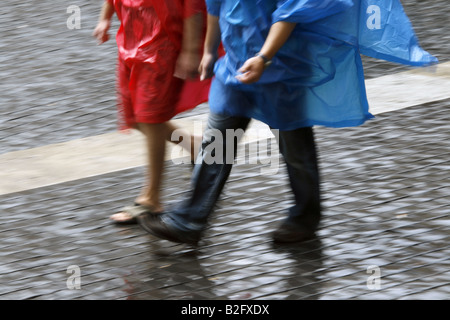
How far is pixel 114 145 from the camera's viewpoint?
6375 millimetres

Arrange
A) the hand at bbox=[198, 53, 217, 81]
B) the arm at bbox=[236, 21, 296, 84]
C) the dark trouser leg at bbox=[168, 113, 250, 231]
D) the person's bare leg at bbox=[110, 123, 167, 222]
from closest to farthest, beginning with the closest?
the arm at bbox=[236, 21, 296, 84]
the dark trouser leg at bbox=[168, 113, 250, 231]
the hand at bbox=[198, 53, 217, 81]
the person's bare leg at bbox=[110, 123, 167, 222]

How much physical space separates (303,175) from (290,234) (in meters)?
0.33

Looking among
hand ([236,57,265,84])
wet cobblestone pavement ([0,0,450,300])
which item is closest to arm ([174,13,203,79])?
hand ([236,57,265,84])

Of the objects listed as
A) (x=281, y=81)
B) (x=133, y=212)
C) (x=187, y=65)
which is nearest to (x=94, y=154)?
(x=133, y=212)

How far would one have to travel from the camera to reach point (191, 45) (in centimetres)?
471

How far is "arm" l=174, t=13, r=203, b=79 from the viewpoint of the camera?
4699 millimetres

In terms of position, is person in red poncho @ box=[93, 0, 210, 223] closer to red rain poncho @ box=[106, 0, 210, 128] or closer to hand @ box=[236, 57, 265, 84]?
red rain poncho @ box=[106, 0, 210, 128]

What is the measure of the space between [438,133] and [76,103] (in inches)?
113

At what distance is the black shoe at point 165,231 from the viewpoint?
15.0 feet

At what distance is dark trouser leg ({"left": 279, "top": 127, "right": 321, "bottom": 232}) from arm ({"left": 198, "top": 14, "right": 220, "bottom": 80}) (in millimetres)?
500

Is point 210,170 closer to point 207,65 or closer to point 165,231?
point 165,231

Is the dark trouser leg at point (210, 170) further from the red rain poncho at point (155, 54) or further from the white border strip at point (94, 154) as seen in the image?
the white border strip at point (94, 154)
